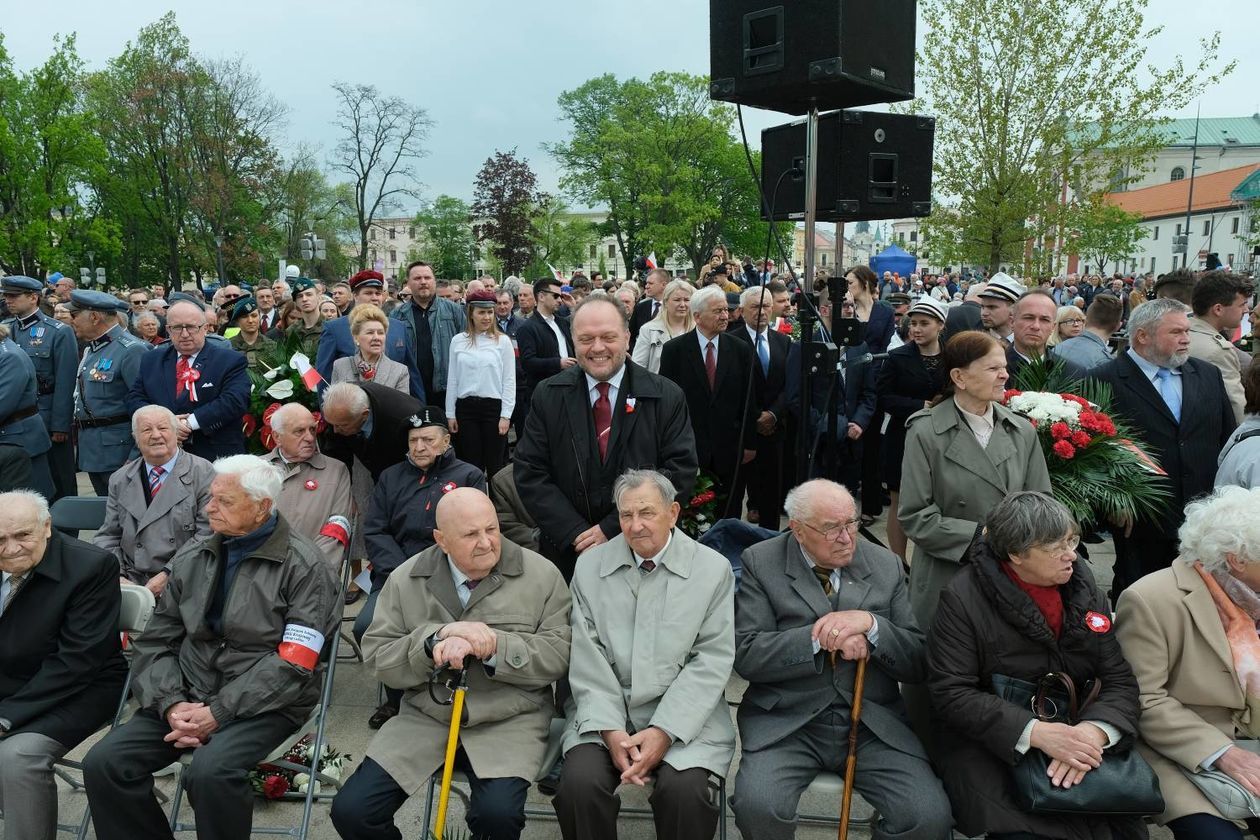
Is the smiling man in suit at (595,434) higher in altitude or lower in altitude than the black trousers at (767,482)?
higher

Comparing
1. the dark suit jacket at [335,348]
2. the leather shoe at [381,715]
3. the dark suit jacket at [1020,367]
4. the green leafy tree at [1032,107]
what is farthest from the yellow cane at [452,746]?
the green leafy tree at [1032,107]

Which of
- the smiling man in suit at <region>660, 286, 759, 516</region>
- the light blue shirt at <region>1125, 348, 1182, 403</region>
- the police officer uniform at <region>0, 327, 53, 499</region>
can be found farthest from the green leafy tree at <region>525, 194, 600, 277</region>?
the light blue shirt at <region>1125, 348, 1182, 403</region>

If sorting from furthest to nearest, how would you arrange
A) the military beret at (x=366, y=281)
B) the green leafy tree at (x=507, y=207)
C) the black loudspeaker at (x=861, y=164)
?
the green leafy tree at (x=507, y=207) < the military beret at (x=366, y=281) < the black loudspeaker at (x=861, y=164)

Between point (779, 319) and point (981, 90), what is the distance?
11.7 meters

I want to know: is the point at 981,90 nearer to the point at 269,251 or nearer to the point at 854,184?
the point at 854,184

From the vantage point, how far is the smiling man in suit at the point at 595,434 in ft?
12.6

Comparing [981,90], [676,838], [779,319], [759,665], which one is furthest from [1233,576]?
[981,90]

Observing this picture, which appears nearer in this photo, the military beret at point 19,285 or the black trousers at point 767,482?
the black trousers at point 767,482

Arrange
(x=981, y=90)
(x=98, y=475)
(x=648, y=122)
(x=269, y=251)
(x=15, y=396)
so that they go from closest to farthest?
(x=15, y=396) < (x=98, y=475) < (x=981, y=90) < (x=269, y=251) < (x=648, y=122)

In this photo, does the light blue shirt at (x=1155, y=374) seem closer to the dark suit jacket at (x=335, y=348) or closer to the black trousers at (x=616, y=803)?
the black trousers at (x=616, y=803)

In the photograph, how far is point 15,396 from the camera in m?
5.73

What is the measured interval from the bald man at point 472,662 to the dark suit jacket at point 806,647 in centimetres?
73

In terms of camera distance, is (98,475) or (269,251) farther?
(269,251)

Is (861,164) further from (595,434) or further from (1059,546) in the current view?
(1059,546)
